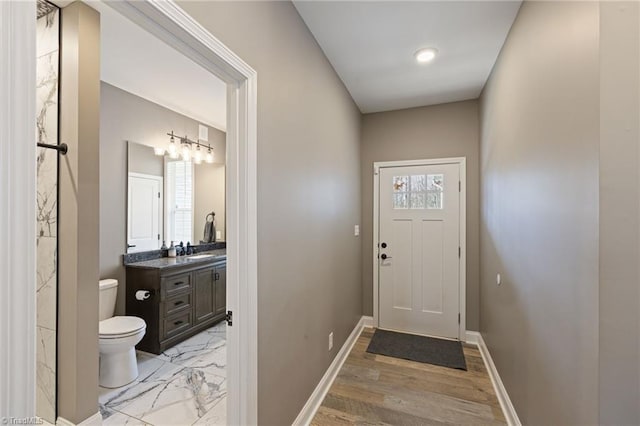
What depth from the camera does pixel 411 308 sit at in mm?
3369

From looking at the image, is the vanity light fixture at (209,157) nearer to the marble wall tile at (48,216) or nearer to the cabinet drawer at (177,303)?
the cabinet drawer at (177,303)

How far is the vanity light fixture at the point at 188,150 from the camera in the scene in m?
3.38

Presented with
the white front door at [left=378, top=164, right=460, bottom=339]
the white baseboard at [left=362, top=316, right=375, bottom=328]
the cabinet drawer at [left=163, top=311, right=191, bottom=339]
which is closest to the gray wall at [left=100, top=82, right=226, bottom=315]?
the cabinet drawer at [left=163, top=311, right=191, bottom=339]

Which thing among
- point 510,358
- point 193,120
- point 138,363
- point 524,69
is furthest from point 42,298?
point 524,69

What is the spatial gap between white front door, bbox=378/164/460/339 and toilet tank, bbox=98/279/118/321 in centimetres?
276

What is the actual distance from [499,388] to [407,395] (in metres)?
0.71

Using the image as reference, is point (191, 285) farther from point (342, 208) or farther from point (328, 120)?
point (328, 120)

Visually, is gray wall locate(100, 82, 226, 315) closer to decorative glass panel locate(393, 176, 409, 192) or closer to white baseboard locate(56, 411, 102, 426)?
white baseboard locate(56, 411, 102, 426)

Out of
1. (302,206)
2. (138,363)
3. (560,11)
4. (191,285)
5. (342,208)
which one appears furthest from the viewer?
(191,285)

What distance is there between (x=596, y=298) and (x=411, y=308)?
8.29 ft

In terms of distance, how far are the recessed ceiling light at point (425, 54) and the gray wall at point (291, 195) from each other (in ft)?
2.35

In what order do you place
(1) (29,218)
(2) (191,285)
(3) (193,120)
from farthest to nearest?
(3) (193,120) → (2) (191,285) → (1) (29,218)

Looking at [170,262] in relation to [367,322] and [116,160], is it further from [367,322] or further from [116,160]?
[367,322]

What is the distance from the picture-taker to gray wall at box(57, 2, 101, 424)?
1693 millimetres
